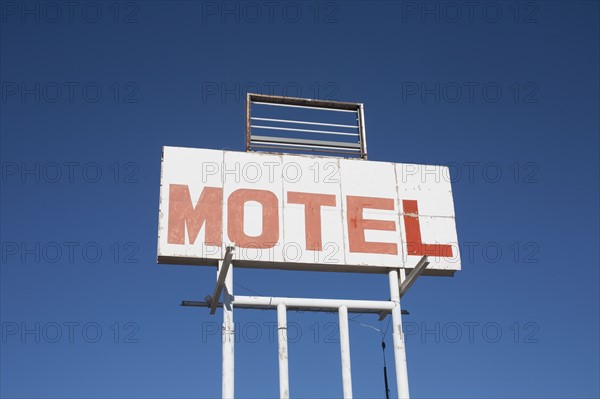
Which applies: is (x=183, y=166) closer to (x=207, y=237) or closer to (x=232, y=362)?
(x=207, y=237)

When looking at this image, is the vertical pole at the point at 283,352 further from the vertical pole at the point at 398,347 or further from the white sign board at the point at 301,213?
the vertical pole at the point at 398,347

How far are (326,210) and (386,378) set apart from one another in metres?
3.13

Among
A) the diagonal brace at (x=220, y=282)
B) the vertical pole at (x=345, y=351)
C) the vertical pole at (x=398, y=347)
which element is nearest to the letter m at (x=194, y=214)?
the diagonal brace at (x=220, y=282)

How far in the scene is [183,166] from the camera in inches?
554

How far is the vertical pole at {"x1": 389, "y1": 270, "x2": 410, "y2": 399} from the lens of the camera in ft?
42.6

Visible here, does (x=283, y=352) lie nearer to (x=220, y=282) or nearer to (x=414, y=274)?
(x=220, y=282)

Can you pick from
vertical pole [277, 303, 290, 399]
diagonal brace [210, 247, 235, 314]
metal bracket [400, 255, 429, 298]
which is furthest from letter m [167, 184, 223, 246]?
metal bracket [400, 255, 429, 298]

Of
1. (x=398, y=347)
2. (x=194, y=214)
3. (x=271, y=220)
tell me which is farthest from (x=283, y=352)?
(x=194, y=214)

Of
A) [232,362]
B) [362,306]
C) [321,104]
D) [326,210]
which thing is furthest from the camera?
[321,104]

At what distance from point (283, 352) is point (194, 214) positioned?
9.37 ft

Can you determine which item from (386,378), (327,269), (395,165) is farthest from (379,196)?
(386,378)

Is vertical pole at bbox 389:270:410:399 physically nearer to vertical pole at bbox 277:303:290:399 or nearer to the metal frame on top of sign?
the metal frame on top of sign

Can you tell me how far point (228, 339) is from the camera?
12477 mm

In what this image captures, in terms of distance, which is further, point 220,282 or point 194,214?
point 194,214
